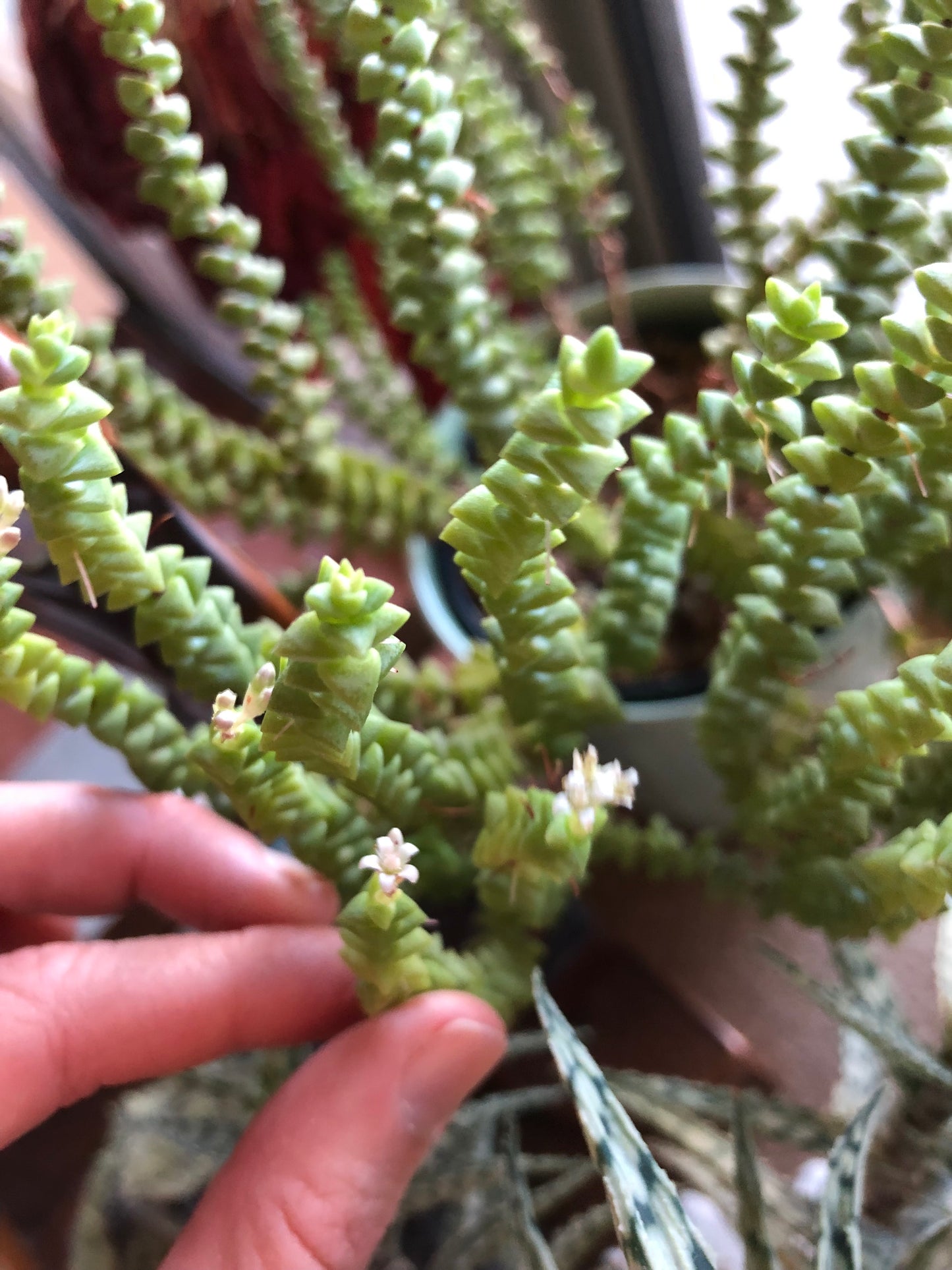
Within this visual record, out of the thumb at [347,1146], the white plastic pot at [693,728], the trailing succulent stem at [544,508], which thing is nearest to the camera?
the trailing succulent stem at [544,508]

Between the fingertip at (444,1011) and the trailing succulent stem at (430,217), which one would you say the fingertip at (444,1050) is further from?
the trailing succulent stem at (430,217)

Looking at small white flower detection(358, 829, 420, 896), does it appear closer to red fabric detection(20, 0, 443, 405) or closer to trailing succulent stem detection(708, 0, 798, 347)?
trailing succulent stem detection(708, 0, 798, 347)

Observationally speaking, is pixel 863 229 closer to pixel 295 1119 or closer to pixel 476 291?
pixel 476 291

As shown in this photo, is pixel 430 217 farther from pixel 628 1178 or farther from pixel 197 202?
pixel 628 1178

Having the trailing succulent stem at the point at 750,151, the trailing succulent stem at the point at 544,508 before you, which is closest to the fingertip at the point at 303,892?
the trailing succulent stem at the point at 544,508

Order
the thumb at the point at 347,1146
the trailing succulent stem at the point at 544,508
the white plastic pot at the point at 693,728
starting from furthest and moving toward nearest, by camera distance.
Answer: the white plastic pot at the point at 693,728 < the thumb at the point at 347,1146 < the trailing succulent stem at the point at 544,508

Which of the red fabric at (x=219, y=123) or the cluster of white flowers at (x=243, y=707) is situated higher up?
the red fabric at (x=219, y=123)
